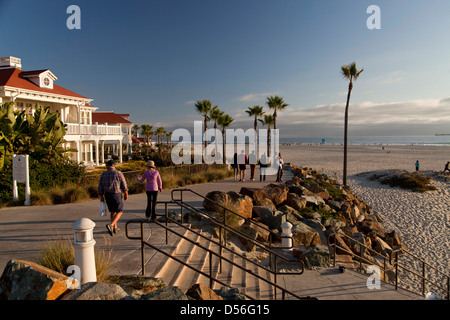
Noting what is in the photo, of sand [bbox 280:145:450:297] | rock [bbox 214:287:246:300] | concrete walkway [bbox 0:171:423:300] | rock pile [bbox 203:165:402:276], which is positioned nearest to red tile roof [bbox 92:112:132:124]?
sand [bbox 280:145:450:297]

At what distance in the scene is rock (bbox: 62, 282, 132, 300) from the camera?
364cm

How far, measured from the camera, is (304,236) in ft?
33.6

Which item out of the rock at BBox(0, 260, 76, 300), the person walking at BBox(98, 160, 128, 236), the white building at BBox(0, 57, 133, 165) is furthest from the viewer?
the white building at BBox(0, 57, 133, 165)

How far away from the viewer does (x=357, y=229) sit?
47.3ft

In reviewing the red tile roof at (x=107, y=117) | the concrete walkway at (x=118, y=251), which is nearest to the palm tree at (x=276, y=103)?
the red tile roof at (x=107, y=117)

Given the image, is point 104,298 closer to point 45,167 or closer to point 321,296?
point 321,296

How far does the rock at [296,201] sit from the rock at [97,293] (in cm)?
1082

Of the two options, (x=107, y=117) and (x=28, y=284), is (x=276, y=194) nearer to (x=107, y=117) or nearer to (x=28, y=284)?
(x=28, y=284)

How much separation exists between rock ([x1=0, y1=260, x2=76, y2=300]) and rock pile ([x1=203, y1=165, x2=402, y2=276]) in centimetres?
517

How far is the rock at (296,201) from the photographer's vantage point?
13.8 meters

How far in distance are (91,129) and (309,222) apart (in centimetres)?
2366

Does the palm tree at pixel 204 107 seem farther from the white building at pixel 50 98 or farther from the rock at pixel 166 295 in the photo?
the rock at pixel 166 295

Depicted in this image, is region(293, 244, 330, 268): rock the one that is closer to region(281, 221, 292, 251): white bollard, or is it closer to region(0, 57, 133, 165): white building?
region(281, 221, 292, 251): white bollard
